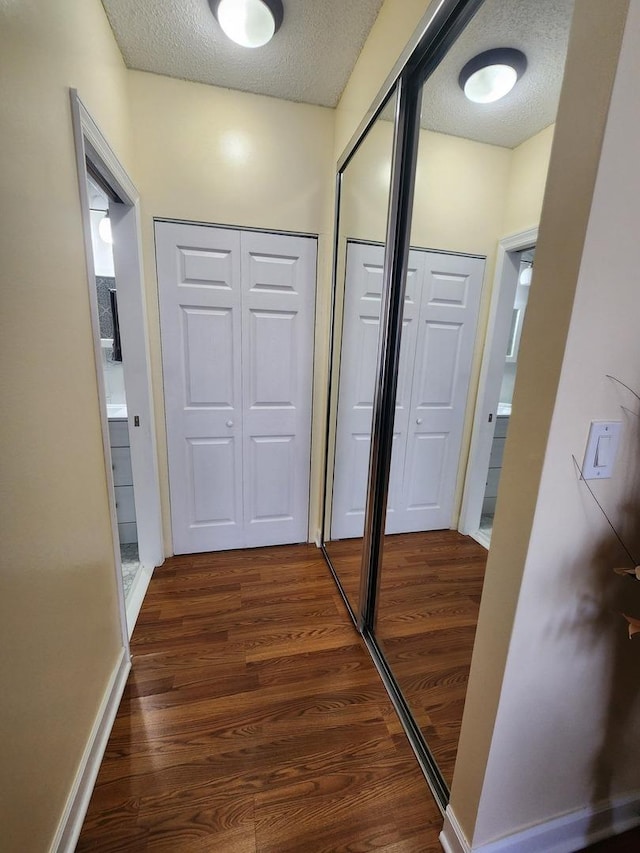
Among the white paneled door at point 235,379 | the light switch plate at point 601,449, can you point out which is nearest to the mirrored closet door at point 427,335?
the white paneled door at point 235,379

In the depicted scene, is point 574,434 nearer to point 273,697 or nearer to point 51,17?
point 273,697

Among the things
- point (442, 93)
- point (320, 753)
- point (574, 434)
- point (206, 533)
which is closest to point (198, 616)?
point (206, 533)

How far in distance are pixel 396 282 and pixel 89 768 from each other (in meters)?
1.98

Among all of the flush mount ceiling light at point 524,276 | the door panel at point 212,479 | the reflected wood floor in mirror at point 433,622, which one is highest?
the flush mount ceiling light at point 524,276

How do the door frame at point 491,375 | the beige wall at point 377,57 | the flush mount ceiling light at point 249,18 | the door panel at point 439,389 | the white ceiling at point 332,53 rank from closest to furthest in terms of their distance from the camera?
the white ceiling at point 332,53 → the beige wall at point 377,57 → the flush mount ceiling light at point 249,18 → the door frame at point 491,375 → the door panel at point 439,389

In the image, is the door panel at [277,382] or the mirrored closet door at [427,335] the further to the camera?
the door panel at [277,382]

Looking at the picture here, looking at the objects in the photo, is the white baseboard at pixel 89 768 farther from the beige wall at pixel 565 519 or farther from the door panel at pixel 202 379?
the beige wall at pixel 565 519

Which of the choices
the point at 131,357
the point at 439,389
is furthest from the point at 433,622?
the point at 131,357

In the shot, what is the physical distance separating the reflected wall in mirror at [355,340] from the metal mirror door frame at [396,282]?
8 centimetres

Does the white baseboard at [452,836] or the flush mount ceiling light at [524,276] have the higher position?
the flush mount ceiling light at [524,276]

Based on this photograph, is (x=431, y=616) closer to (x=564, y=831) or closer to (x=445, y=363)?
(x=564, y=831)

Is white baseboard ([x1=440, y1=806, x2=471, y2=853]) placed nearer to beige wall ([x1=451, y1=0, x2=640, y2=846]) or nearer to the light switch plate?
beige wall ([x1=451, y1=0, x2=640, y2=846])

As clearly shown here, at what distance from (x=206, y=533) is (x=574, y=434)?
213 cm

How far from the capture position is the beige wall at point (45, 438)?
0.75 meters
